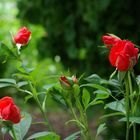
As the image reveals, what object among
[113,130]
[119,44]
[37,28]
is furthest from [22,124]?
[37,28]

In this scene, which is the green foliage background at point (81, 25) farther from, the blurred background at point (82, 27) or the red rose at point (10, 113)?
the red rose at point (10, 113)

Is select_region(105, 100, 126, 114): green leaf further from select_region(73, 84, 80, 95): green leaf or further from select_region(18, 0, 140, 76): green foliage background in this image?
select_region(18, 0, 140, 76): green foliage background

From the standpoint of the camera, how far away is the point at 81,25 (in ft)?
10.3

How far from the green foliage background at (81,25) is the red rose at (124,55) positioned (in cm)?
166

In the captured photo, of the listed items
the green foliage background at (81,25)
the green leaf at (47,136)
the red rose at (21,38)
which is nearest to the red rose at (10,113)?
the green leaf at (47,136)

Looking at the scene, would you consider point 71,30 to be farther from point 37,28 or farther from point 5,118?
point 5,118

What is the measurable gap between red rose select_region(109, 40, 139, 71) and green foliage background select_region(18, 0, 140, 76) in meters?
1.66

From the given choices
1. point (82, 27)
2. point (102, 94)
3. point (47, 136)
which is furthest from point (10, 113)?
point (82, 27)

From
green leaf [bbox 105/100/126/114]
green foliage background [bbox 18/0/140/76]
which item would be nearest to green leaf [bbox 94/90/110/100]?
green leaf [bbox 105/100/126/114]

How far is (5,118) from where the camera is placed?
1.03 metres

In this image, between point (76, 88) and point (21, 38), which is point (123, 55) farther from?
point (21, 38)

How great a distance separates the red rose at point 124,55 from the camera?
1012mm

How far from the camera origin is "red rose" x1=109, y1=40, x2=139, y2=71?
3.32ft

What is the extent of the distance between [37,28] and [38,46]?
0.93 m
